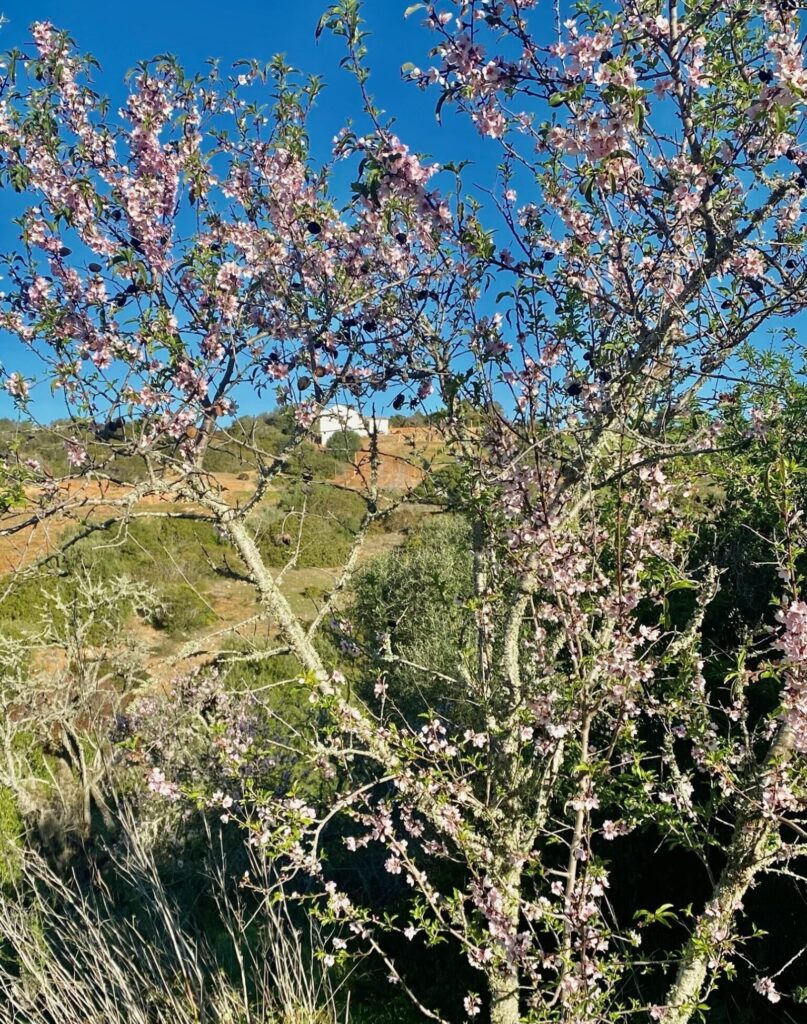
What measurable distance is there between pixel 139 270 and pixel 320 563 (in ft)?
59.3

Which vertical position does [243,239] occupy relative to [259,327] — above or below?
above

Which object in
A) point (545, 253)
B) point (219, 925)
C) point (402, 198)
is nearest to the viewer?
point (402, 198)

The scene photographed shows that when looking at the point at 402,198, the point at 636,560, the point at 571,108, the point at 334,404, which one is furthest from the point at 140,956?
the point at 571,108

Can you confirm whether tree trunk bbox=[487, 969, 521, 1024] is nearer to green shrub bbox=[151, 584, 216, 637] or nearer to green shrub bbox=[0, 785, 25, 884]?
green shrub bbox=[0, 785, 25, 884]

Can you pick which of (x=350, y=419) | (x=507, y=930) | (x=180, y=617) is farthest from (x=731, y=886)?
(x=180, y=617)

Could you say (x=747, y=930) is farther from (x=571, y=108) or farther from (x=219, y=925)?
(x=571, y=108)

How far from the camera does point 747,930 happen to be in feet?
16.1

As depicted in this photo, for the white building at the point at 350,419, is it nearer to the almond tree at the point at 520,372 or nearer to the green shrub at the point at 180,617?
the almond tree at the point at 520,372

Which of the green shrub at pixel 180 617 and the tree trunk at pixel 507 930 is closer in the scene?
the tree trunk at pixel 507 930

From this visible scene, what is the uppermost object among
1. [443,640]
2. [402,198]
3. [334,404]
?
[402,198]

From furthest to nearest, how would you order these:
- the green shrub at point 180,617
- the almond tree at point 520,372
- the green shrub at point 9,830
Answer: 1. the green shrub at point 180,617
2. the green shrub at point 9,830
3. the almond tree at point 520,372

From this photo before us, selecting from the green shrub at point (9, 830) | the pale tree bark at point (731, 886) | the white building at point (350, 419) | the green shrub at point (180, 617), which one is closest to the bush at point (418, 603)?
the white building at point (350, 419)

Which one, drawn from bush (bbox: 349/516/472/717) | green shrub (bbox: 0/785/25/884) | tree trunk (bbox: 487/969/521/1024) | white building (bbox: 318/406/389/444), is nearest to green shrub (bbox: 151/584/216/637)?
bush (bbox: 349/516/472/717)

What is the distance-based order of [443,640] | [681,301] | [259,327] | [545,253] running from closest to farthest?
1. [681,301]
2. [545,253]
3. [259,327]
4. [443,640]
